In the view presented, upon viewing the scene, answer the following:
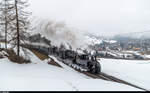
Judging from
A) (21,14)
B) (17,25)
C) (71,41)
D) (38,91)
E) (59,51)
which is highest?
(21,14)

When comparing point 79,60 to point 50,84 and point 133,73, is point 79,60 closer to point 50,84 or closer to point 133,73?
point 133,73

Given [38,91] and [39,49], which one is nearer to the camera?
[38,91]

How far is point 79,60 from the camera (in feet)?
70.2

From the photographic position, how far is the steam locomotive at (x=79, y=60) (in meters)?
19.7

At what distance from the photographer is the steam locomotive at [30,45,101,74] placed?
64.6ft

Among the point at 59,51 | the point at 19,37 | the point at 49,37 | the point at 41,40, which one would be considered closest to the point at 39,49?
the point at 41,40

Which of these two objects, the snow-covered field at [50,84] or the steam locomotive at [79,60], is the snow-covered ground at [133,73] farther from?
the snow-covered field at [50,84]

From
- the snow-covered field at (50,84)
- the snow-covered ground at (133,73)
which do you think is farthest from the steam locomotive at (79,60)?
the snow-covered field at (50,84)

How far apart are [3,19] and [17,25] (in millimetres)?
9242

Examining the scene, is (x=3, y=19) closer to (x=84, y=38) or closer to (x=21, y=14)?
(x=21, y=14)

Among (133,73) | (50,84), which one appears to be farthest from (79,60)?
(50,84)

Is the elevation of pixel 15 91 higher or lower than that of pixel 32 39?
lower

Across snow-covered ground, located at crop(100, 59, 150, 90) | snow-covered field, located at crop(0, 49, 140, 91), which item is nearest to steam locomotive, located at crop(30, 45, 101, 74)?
snow-covered ground, located at crop(100, 59, 150, 90)

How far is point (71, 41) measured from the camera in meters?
26.1
